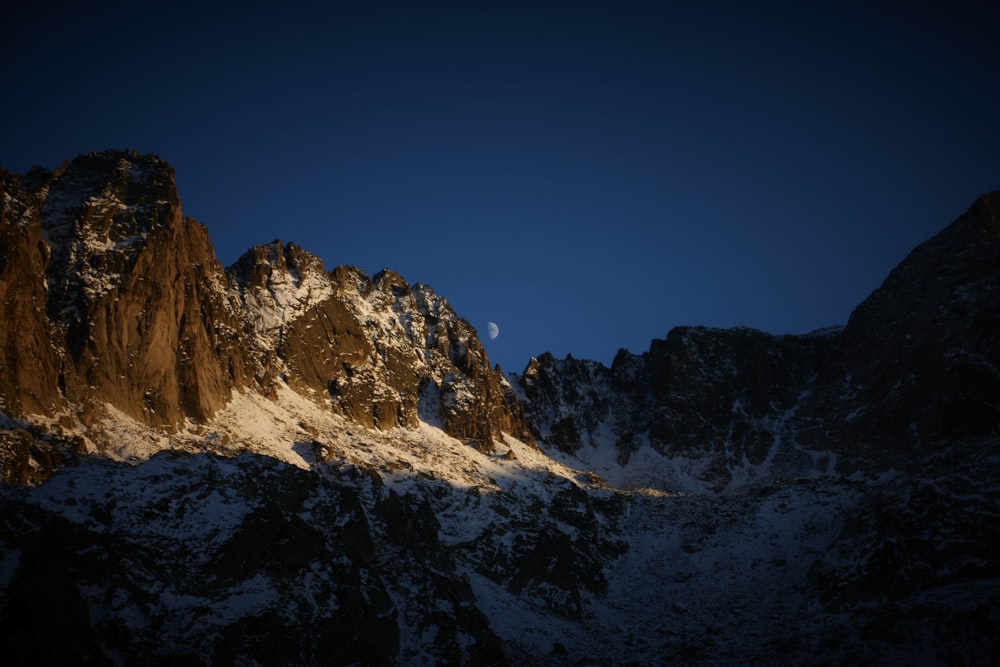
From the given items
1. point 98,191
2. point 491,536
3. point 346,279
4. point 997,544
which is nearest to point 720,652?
point 997,544

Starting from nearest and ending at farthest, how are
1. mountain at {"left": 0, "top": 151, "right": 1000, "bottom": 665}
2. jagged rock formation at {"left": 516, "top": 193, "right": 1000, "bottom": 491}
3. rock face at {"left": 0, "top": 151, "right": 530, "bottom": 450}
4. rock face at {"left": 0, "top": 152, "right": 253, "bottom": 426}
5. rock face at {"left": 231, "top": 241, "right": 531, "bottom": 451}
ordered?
mountain at {"left": 0, "top": 151, "right": 1000, "bottom": 665} < rock face at {"left": 0, "top": 152, "right": 253, "bottom": 426} < rock face at {"left": 0, "top": 151, "right": 530, "bottom": 450} < rock face at {"left": 231, "top": 241, "right": 531, "bottom": 451} < jagged rock formation at {"left": 516, "top": 193, "right": 1000, "bottom": 491}

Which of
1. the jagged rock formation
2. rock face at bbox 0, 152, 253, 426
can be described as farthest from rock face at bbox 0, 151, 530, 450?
the jagged rock formation

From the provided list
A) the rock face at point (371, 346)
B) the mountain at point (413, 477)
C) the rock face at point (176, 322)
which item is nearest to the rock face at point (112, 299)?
the rock face at point (176, 322)

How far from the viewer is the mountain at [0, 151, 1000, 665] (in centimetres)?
4500

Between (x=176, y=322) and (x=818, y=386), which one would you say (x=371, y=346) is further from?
(x=818, y=386)

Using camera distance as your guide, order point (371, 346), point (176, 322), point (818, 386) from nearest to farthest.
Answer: point (176, 322) → point (371, 346) → point (818, 386)

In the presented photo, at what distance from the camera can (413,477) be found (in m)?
83.9

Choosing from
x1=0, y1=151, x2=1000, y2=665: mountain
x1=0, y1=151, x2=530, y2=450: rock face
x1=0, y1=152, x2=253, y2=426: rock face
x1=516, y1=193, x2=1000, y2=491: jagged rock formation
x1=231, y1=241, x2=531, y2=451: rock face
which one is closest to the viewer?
x1=0, y1=151, x2=1000, y2=665: mountain

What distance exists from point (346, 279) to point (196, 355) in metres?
41.5

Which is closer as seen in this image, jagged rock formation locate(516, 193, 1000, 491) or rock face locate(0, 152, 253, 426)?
rock face locate(0, 152, 253, 426)

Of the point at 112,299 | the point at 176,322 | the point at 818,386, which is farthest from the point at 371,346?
the point at 818,386

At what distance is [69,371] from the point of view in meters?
66.6

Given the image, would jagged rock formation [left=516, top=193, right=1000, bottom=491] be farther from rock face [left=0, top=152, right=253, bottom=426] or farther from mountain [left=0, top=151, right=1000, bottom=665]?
rock face [left=0, top=152, right=253, bottom=426]

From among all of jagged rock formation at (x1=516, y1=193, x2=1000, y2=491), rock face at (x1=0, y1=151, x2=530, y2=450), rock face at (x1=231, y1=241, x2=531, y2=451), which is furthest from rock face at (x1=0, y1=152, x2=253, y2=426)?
jagged rock formation at (x1=516, y1=193, x2=1000, y2=491)
